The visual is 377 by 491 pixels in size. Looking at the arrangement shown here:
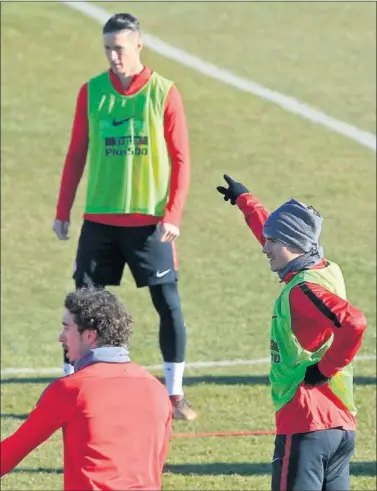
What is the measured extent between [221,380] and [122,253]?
1.77 m

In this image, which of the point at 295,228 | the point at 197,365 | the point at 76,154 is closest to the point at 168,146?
the point at 76,154

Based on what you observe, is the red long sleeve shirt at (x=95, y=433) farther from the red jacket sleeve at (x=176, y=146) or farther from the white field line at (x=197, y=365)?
the white field line at (x=197, y=365)

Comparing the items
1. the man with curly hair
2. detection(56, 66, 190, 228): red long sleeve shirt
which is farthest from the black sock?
the man with curly hair

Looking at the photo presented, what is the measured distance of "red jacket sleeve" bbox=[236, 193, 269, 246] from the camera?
7.61 m

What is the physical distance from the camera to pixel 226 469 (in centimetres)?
915

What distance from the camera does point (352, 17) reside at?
25.0m

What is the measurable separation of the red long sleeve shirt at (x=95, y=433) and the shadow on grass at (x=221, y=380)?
552 cm

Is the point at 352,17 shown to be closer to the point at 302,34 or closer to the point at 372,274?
the point at 302,34

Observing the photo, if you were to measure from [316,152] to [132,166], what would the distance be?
31.4 feet

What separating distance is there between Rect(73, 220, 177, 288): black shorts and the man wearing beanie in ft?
10.3

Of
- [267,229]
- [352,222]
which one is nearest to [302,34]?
[352,222]

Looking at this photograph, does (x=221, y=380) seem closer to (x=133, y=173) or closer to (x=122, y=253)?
A: (x=122, y=253)

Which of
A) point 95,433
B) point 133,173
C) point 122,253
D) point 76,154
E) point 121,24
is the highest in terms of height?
point 121,24

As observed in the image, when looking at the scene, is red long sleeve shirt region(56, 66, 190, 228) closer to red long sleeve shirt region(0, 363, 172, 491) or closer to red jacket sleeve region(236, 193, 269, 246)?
red jacket sleeve region(236, 193, 269, 246)
